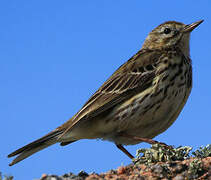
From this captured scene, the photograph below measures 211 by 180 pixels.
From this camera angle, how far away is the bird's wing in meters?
7.02

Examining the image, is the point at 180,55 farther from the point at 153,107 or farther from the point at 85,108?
the point at 85,108

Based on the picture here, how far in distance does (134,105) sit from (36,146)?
2.23 meters

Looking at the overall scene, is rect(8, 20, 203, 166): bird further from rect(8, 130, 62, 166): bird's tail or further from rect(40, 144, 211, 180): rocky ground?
rect(40, 144, 211, 180): rocky ground

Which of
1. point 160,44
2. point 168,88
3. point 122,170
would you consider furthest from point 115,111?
point 160,44

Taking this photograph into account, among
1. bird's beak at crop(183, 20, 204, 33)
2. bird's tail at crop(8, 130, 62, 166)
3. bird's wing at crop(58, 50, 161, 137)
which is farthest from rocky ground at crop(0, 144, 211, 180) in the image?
bird's beak at crop(183, 20, 204, 33)

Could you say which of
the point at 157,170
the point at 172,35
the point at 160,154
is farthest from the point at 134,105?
the point at 172,35

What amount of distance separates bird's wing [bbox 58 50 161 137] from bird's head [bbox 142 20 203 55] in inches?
20.8

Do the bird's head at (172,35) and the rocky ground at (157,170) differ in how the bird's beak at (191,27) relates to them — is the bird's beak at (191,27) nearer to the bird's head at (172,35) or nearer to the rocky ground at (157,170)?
the bird's head at (172,35)

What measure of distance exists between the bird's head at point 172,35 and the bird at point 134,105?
0.81 feet

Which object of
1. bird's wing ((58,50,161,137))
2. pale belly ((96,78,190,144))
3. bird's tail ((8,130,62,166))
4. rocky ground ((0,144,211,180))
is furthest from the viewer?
bird's tail ((8,130,62,166))

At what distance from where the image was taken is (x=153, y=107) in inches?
265

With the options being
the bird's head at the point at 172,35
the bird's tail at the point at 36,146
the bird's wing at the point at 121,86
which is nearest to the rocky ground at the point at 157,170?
the bird's wing at the point at 121,86

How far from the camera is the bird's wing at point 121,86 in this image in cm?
702

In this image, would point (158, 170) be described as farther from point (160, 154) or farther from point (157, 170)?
point (160, 154)
